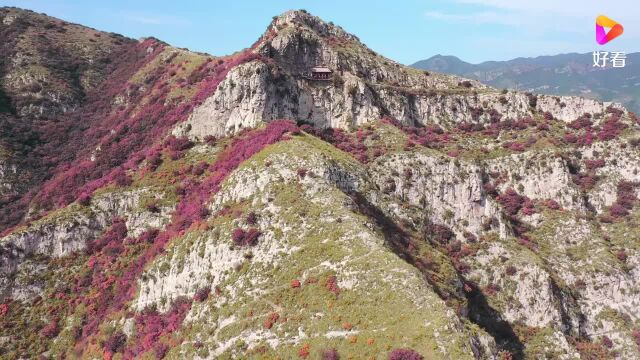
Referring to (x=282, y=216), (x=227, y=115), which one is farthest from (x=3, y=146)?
(x=282, y=216)

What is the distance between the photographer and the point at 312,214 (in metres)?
57.6

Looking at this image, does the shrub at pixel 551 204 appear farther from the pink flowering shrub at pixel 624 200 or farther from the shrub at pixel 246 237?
the shrub at pixel 246 237

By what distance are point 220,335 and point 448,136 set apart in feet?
245

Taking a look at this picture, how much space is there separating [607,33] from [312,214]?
5390 cm

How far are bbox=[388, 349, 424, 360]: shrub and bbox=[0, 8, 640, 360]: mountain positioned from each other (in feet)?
0.41

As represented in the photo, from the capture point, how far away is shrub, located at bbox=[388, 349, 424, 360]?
38.2 metres

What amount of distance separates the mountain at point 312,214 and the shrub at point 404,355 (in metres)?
0.12

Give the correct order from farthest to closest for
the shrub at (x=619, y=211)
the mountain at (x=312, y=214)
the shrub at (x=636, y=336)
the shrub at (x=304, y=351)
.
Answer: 1. the shrub at (x=619, y=211)
2. the shrub at (x=636, y=336)
3. the mountain at (x=312, y=214)
4. the shrub at (x=304, y=351)

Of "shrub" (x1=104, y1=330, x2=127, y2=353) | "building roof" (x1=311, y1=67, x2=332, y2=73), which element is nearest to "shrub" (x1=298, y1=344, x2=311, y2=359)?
"shrub" (x1=104, y1=330, x2=127, y2=353)

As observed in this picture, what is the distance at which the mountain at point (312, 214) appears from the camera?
160ft

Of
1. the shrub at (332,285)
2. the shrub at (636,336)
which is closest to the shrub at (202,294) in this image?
the shrub at (332,285)

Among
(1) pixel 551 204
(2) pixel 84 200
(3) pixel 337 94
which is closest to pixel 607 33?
(1) pixel 551 204

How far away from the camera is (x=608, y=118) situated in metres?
109

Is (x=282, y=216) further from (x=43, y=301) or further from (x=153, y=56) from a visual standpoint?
(x=153, y=56)
